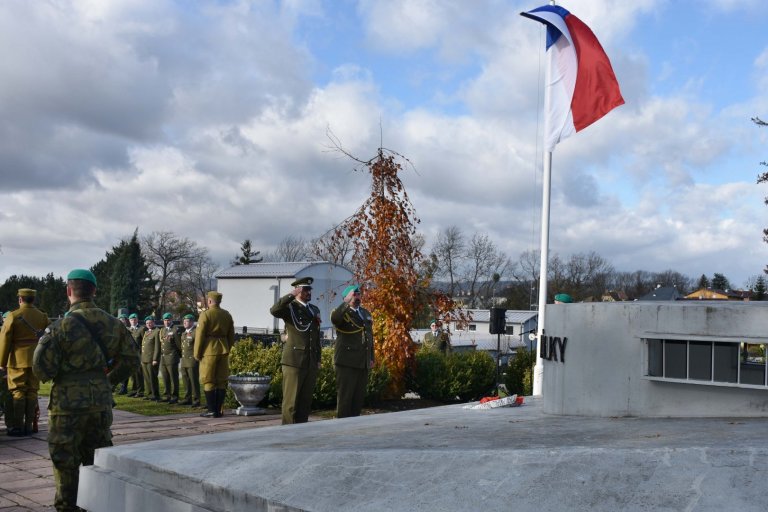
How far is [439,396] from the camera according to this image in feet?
43.4

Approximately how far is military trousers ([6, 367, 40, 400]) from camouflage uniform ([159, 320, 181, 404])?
4.45 metres

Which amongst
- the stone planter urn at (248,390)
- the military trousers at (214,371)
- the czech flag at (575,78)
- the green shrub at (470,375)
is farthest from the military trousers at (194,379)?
the czech flag at (575,78)

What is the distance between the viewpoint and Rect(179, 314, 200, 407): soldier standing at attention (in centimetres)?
1288

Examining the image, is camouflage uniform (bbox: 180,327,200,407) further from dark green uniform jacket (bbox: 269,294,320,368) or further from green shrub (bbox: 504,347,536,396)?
green shrub (bbox: 504,347,536,396)

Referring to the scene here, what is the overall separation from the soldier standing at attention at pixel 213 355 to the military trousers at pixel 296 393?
2855 millimetres

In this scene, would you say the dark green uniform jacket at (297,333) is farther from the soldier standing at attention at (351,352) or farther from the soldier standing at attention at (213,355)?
the soldier standing at attention at (213,355)

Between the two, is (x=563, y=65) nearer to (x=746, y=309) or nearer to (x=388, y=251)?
(x=388, y=251)

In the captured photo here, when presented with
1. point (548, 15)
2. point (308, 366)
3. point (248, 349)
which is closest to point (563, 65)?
point (548, 15)

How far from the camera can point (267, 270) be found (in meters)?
55.7

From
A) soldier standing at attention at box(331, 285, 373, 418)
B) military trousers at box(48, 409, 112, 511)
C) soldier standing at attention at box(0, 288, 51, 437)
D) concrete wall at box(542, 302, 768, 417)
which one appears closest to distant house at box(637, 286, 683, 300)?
concrete wall at box(542, 302, 768, 417)

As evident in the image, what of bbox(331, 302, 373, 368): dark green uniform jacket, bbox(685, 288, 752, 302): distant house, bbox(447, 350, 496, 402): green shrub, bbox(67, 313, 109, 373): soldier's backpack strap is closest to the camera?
bbox(67, 313, 109, 373): soldier's backpack strap

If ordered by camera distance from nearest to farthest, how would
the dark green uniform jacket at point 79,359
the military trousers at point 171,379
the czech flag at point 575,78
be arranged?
1. the dark green uniform jacket at point 79,359
2. the czech flag at point 575,78
3. the military trousers at point 171,379

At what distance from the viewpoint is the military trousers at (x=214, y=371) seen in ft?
36.1

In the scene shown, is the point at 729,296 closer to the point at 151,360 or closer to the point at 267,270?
the point at 151,360
